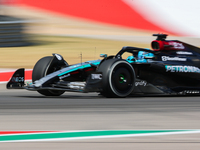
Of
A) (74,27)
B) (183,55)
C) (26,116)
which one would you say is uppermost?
(74,27)

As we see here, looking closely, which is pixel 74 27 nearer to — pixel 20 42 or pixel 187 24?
pixel 187 24

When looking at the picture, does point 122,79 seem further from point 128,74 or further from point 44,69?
point 44,69

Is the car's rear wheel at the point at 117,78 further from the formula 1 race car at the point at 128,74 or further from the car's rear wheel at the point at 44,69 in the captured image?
the car's rear wheel at the point at 44,69

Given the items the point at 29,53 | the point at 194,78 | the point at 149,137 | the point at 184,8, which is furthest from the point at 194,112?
the point at 184,8

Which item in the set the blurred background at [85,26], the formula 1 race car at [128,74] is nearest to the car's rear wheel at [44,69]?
the formula 1 race car at [128,74]

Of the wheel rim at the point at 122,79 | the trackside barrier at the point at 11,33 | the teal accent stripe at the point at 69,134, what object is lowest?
the teal accent stripe at the point at 69,134

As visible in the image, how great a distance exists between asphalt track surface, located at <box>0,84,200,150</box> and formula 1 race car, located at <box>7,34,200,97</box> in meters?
0.53

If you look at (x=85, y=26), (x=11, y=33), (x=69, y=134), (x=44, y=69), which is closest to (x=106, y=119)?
(x=69, y=134)

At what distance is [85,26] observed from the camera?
36500 millimetres

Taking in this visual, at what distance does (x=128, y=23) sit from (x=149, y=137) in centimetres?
3455

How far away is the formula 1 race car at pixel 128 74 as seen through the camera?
307 inches

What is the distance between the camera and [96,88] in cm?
773

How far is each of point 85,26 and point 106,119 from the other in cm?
3160

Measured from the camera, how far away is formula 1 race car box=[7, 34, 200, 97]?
25.6 feet
